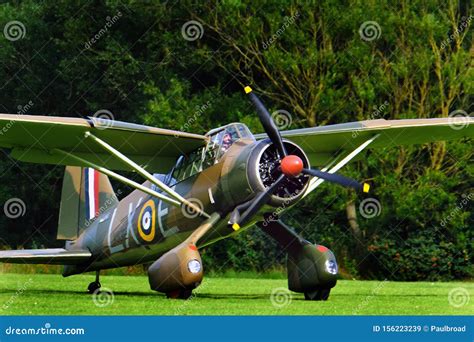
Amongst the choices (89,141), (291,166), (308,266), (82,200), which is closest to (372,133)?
(308,266)

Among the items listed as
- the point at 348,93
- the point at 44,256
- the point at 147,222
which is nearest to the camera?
the point at 147,222

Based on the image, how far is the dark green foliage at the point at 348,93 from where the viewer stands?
88.5 ft

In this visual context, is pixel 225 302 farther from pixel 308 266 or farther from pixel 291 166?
pixel 291 166

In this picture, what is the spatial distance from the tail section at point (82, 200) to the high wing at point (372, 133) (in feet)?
12.7

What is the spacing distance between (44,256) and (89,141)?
2491mm

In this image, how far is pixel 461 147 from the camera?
27125mm

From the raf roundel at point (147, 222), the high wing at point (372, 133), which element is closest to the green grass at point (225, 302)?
the raf roundel at point (147, 222)

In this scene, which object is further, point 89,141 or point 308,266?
point 89,141

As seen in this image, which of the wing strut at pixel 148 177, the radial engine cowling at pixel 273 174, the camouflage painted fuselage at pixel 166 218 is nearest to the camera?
the radial engine cowling at pixel 273 174

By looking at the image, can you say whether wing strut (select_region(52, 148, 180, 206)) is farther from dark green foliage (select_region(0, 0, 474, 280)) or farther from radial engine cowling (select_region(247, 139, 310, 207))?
dark green foliage (select_region(0, 0, 474, 280))

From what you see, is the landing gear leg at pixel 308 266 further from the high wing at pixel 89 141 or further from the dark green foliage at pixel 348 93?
the dark green foliage at pixel 348 93

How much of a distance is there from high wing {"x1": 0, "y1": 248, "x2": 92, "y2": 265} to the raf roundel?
1746 mm

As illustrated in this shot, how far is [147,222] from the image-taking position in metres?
16.1

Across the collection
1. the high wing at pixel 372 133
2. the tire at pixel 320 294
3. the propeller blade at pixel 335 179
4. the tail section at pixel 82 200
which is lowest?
the tail section at pixel 82 200
